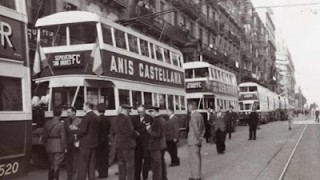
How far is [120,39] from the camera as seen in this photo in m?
16.7

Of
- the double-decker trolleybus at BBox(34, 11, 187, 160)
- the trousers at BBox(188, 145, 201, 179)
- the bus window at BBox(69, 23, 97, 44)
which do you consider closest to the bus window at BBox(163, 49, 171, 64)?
the double-decker trolleybus at BBox(34, 11, 187, 160)

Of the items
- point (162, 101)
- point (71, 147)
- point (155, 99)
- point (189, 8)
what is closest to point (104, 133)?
point (71, 147)

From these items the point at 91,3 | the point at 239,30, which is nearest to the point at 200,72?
the point at 91,3

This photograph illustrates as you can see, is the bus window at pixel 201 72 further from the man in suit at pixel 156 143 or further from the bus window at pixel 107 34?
the man in suit at pixel 156 143

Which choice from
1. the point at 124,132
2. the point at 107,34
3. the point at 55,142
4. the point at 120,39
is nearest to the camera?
the point at 124,132

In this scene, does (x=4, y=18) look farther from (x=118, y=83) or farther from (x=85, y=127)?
(x=118, y=83)

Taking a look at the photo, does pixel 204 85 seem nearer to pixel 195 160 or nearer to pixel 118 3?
pixel 118 3

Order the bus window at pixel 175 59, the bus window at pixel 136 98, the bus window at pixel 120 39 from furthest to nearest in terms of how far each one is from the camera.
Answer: the bus window at pixel 175 59
the bus window at pixel 136 98
the bus window at pixel 120 39

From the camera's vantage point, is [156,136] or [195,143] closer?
[156,136]

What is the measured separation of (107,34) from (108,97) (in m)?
1.97

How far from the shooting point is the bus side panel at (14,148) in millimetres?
7391

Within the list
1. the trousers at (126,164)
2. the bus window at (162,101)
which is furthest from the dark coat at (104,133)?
the bus window at (162,101)

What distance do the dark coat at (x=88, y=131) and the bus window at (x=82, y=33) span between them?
5.34 meters

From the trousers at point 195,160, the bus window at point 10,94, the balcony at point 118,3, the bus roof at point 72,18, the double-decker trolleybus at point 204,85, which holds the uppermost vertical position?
the balcony at point 118,3
